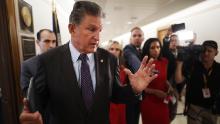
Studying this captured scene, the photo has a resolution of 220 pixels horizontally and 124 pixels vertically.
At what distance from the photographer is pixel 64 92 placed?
119cm

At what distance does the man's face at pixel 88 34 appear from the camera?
4.20ft

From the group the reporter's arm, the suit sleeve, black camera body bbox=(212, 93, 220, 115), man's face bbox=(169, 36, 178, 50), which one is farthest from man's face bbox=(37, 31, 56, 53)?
black camera body bbox=(212, 93, 220, 115)

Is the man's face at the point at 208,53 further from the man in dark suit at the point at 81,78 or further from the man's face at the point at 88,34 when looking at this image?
the man's face at the point at 88,34

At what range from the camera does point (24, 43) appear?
2.00 m

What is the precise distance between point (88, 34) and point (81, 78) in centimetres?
24

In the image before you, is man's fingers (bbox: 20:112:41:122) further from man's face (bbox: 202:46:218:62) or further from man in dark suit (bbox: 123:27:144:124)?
man's face (bbox: 202:46:218:62)

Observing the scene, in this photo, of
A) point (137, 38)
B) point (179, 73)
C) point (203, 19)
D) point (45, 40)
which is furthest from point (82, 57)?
point (203, 19)

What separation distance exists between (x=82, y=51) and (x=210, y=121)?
195cm

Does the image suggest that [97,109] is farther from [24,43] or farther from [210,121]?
[210,121]

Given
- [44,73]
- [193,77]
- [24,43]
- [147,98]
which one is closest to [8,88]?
[24,43]

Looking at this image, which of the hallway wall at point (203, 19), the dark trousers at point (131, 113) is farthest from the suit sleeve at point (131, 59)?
the hallway wall at point (203, 19)

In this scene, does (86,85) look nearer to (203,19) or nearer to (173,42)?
(173,42)

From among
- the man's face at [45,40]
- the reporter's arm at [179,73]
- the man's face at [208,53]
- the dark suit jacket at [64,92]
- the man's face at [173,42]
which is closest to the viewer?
the dark suit jacket at [64,92]

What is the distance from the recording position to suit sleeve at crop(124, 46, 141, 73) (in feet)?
8.48
